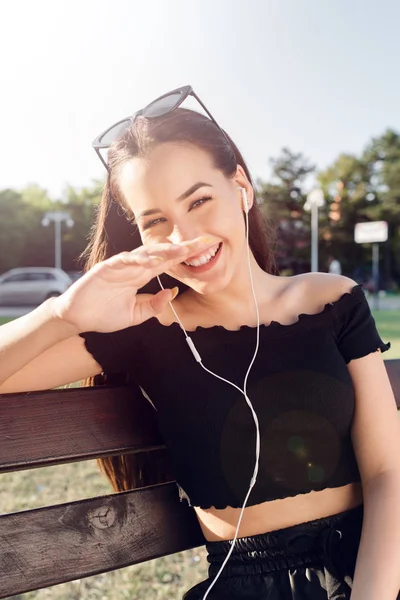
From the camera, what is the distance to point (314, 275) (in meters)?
2.22

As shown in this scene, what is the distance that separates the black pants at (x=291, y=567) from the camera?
5.99 feet

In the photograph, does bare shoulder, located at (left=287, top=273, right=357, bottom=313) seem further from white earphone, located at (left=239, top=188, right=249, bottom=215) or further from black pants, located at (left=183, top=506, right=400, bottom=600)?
black pants, located at (left=183, top=506, right=400, bottom=600)

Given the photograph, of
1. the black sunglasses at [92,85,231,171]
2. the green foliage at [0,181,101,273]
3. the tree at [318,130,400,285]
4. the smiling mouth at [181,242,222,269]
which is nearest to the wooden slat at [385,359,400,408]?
the smiling mouth at [181,242,222,269]

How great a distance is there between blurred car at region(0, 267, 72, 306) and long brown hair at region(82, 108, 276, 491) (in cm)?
2220

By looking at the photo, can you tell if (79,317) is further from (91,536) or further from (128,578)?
(128,578)

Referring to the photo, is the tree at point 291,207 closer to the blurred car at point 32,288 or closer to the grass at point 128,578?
the blurred car at point 32,288

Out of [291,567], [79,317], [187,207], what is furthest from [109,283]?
[291,567]

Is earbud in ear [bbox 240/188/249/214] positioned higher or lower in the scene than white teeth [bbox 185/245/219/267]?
higher

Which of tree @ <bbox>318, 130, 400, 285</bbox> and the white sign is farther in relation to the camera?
tree @ <bbox>318, 130, 400, 285</bbox>

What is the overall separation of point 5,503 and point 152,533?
2480 mm

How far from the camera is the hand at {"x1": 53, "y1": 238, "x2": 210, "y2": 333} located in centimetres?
160

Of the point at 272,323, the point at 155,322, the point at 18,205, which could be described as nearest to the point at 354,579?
the point at 272,323

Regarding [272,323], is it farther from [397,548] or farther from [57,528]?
[57,528]

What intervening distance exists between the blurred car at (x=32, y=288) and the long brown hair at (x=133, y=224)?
22.2 m
